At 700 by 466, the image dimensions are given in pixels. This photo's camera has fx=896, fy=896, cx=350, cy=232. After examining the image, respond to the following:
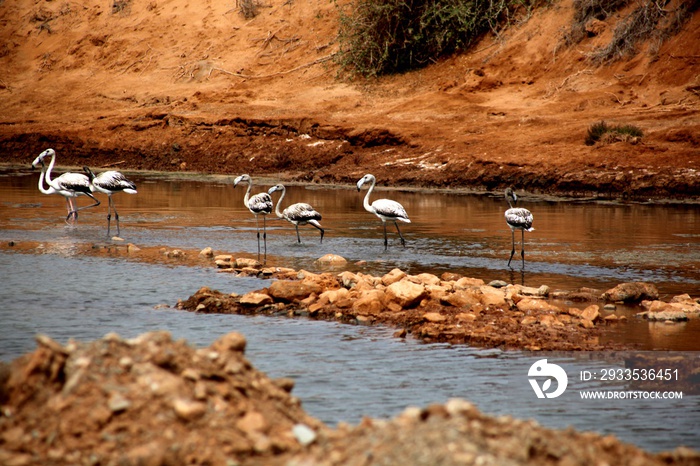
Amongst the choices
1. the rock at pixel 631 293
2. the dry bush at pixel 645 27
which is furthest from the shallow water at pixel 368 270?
the dry bush at pixel 645 27

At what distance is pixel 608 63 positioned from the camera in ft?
86.8

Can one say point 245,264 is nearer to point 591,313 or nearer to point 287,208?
point 287,208

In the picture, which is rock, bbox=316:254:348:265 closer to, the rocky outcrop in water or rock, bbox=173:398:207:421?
the rocky outcrop in water

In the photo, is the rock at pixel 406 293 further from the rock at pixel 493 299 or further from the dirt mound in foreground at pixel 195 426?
the dirt mound in foreground at pixel 195 426

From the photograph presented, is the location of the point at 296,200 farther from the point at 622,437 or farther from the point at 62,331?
the point at 622,437

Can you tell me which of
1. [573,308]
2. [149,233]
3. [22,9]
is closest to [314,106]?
[149,233]

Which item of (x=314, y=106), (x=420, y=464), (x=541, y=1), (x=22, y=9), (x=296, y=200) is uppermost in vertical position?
(x=22, y=9)

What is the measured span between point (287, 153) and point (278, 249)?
40.2 feet

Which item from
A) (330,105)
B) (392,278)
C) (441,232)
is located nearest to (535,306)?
(392,278)

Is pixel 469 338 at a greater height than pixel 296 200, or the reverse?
pixel 296 200

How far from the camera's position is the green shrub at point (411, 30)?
3070 centimetres

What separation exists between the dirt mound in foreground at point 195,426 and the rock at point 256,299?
A: 4.89 meters

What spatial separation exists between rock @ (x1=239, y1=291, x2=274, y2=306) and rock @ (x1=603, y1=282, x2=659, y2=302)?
3809mm

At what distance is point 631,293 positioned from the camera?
10008 millimetres
